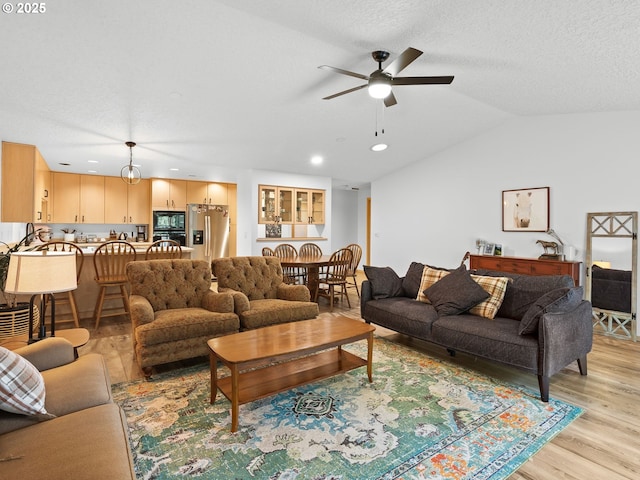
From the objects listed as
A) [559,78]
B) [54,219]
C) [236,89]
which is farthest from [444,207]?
[54,219]

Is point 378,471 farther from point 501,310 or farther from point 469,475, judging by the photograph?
point 501,310

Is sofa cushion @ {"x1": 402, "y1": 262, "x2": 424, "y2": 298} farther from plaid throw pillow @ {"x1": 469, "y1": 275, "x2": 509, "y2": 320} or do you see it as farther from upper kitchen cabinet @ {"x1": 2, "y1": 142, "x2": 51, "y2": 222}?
upper kitchen cabinet @ {"x1": 2, "y1": 142, "x2": 51, "y2": 222}

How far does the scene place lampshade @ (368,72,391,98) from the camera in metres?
2.76

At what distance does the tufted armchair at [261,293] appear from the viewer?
3344 mm

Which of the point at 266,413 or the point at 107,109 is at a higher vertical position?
the point at 107,109

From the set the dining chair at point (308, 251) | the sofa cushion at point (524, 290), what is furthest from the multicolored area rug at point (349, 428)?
the dining chair at point (308, 251)

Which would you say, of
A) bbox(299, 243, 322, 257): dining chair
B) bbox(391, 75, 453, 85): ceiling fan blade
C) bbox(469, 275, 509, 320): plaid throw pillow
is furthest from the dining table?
bbox(391, 75, 453, 85): ceiling fan blade

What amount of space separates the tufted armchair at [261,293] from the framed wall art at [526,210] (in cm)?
357

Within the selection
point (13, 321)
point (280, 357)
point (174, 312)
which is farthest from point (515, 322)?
point (13, 321)

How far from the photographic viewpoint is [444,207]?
638 cm

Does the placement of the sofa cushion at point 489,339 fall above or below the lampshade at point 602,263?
below

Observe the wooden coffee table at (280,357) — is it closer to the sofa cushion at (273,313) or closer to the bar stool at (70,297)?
the sofa cushion at (273,313)

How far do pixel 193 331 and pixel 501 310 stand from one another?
2.75m

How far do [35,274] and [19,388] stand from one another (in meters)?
0.91
